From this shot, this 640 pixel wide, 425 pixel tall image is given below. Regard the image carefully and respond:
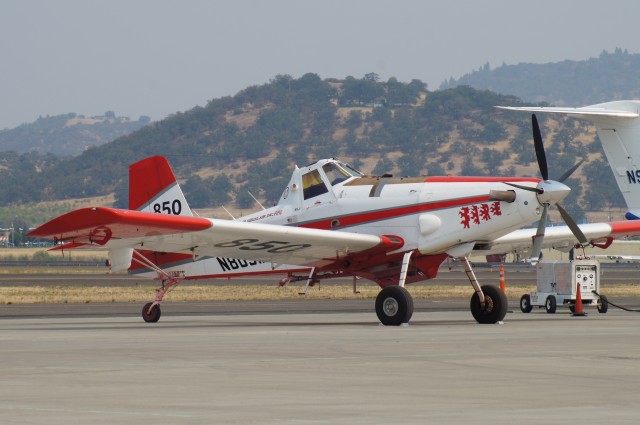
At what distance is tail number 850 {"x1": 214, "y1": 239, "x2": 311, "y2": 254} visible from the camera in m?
23.3

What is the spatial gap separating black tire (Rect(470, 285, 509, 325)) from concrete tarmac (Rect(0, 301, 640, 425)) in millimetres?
1755

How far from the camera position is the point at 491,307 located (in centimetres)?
2392

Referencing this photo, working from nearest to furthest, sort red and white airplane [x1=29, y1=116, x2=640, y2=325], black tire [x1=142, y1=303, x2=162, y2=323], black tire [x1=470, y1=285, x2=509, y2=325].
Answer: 1. red and white airplane [x1=29, y1=116, x2=640, y2=325]
2. black tire [x1=470, y1=285, x2=509, y2=325]
3. black tire [x1=142, y1=303, x2=162, y2=323]

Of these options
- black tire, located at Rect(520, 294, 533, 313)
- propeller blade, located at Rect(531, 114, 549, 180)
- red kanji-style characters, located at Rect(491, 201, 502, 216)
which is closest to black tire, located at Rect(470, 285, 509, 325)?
red kanji-style characters, located at Rect(491, 201, 502, 216)

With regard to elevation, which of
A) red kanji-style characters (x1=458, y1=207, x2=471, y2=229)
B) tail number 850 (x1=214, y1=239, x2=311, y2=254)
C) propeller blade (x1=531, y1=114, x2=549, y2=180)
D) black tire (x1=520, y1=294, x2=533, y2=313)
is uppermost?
propeller blade (x1=531, y1=114, x2=549, y2=180)

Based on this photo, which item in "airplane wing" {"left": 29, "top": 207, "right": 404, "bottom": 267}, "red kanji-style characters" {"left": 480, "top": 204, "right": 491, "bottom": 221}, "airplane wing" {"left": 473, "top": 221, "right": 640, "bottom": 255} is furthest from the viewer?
"airplane wing" {"left": 473, "top": 221, "right": 640, "bottom": 255}

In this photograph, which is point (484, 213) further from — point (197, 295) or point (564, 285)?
point (197, 295)

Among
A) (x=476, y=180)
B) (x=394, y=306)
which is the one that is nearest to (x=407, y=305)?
(x=394, y=306)

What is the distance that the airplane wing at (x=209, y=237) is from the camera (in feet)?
67.7

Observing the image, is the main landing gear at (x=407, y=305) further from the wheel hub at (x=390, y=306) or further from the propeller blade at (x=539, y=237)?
the propeller blade at (x=539, y=237)

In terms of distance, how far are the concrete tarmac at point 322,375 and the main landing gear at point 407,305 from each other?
1.65 feet

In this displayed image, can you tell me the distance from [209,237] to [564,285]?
1210 cm

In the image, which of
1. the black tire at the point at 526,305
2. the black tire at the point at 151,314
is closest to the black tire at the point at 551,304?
the black tire at the point at 526,305

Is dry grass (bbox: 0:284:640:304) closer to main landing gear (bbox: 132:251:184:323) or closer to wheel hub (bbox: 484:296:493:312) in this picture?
main landing gear (bbox: 132:251:184:323)
